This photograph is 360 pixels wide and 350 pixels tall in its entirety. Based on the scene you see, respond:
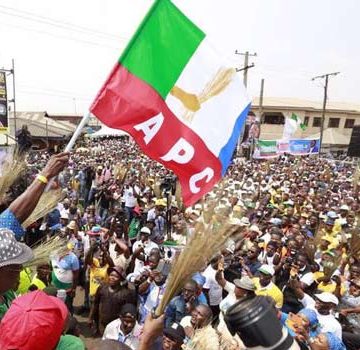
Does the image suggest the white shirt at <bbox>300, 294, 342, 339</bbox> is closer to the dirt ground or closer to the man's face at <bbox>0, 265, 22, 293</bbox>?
the dirt ground

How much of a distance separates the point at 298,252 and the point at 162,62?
4022 mm

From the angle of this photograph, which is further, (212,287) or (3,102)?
(3,102)

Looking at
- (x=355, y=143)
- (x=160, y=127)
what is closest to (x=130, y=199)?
(x=160, y=127)

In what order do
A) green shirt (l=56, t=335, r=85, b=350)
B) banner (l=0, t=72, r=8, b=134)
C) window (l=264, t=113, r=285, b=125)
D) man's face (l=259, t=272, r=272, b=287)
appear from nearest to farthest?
green shirt (l=56, t=335, r=85, b=350)
man's face (l=259, t=272, r=272, b=287)
banner (l=0, t=72, r=8, b=134)
window (l=264, t=113, r=285, b=125)

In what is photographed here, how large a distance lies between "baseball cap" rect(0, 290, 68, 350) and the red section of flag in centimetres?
189

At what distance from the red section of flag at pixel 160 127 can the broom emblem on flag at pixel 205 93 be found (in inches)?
5.3

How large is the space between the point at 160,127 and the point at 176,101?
0.88 ft

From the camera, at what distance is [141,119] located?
11.2 feet

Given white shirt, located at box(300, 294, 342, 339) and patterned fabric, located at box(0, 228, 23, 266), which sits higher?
patterned fabric, located at box(0, 228, 23, 266)

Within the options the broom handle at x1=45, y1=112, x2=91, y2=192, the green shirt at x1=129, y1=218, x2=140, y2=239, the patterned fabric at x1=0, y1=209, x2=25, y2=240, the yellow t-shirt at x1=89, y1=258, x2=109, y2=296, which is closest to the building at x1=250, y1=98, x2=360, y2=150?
the green shirt at x1=129, y1=218, x2=140, y2=239

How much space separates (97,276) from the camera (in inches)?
222

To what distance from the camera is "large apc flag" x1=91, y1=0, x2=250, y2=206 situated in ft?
10.7

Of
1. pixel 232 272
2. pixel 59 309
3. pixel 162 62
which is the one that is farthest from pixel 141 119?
pixel 232 272

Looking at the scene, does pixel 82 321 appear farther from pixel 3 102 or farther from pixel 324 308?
pixel 3 102
